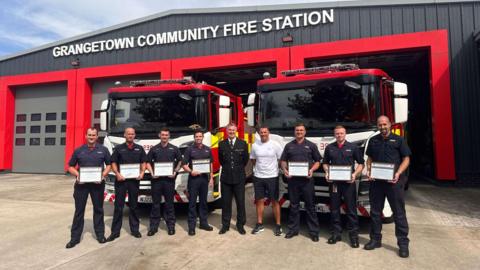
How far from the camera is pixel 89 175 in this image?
4.83 m

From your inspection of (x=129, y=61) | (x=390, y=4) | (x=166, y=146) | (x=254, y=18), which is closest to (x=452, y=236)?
(x=166, y=146)

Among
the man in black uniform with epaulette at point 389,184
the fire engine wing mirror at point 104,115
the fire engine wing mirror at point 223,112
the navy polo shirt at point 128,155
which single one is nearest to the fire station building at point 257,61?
the fire engine wing mirror at point 223,112

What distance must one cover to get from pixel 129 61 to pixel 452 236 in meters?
13.7

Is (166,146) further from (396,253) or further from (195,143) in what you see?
(396,253)

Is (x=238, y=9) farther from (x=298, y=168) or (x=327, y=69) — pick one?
(x=298, y=168)

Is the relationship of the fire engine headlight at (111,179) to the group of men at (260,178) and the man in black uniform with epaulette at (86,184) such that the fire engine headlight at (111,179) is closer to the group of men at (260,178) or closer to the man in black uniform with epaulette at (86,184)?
the group of men at (260,178)

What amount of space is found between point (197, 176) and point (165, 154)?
24.8 inches

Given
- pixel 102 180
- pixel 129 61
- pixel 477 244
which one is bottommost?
pixel 477 244

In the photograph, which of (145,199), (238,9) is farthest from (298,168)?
(238,9)

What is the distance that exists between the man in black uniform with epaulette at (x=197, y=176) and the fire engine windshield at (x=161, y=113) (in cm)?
63

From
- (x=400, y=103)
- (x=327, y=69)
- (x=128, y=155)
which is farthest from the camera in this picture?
(x=327, y=69)

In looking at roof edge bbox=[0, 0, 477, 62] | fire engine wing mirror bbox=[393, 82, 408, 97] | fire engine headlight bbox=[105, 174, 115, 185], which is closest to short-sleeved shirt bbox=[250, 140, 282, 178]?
fire engine wing mirror bbox=[393, 82, 408, 97]

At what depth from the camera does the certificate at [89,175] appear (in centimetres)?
482

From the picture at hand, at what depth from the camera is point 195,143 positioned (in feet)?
18.5
